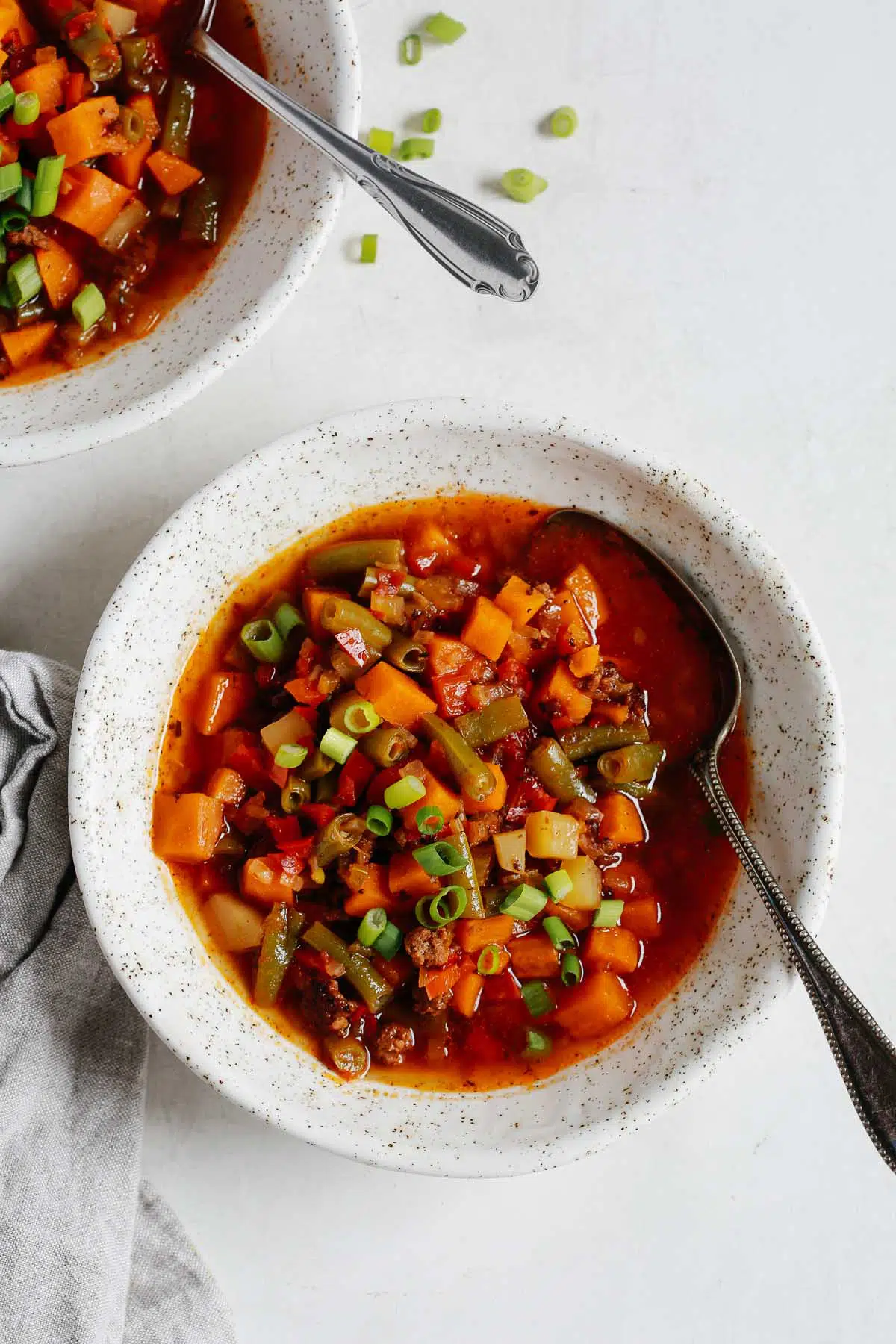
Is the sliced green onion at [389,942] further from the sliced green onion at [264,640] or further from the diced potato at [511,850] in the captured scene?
the sliced green onion at [264,640]

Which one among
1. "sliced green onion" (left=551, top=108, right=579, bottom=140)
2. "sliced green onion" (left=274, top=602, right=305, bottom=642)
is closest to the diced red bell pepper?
"sliced green onion" (left=274, top=602, right=305, bottom=642)

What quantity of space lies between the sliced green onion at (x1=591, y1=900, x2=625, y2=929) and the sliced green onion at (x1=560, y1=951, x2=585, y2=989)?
88 millimetres

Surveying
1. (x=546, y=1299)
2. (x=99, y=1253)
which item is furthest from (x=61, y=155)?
(x=546, y=1299)

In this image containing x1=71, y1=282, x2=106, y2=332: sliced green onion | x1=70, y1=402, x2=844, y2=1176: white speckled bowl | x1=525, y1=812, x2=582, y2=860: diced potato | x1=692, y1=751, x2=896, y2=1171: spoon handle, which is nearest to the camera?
x1=692, y1=751, x2=896, y2=1171: spoon handle

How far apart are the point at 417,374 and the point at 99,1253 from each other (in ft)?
7.16

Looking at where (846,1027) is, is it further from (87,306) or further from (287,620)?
(87,306)

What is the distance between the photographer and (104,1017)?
2.60 meters

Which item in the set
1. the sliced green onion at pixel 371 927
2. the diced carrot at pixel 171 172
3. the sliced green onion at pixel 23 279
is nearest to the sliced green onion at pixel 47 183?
the sliced green onion at pixel 23 279

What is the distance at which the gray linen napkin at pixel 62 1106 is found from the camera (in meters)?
2.45

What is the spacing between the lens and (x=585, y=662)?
97.5 inches

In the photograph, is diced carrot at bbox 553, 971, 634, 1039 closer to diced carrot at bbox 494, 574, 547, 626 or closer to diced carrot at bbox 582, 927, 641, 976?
diced carrot at bbox 582, 927, 641, 976

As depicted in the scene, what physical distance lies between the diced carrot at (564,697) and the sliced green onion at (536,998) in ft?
1.98

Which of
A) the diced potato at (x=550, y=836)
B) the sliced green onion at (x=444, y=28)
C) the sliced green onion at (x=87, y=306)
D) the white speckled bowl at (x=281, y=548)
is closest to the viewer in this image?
the white speckled bowl at (x=281, y=548)

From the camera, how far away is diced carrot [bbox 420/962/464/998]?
240 centimetres
